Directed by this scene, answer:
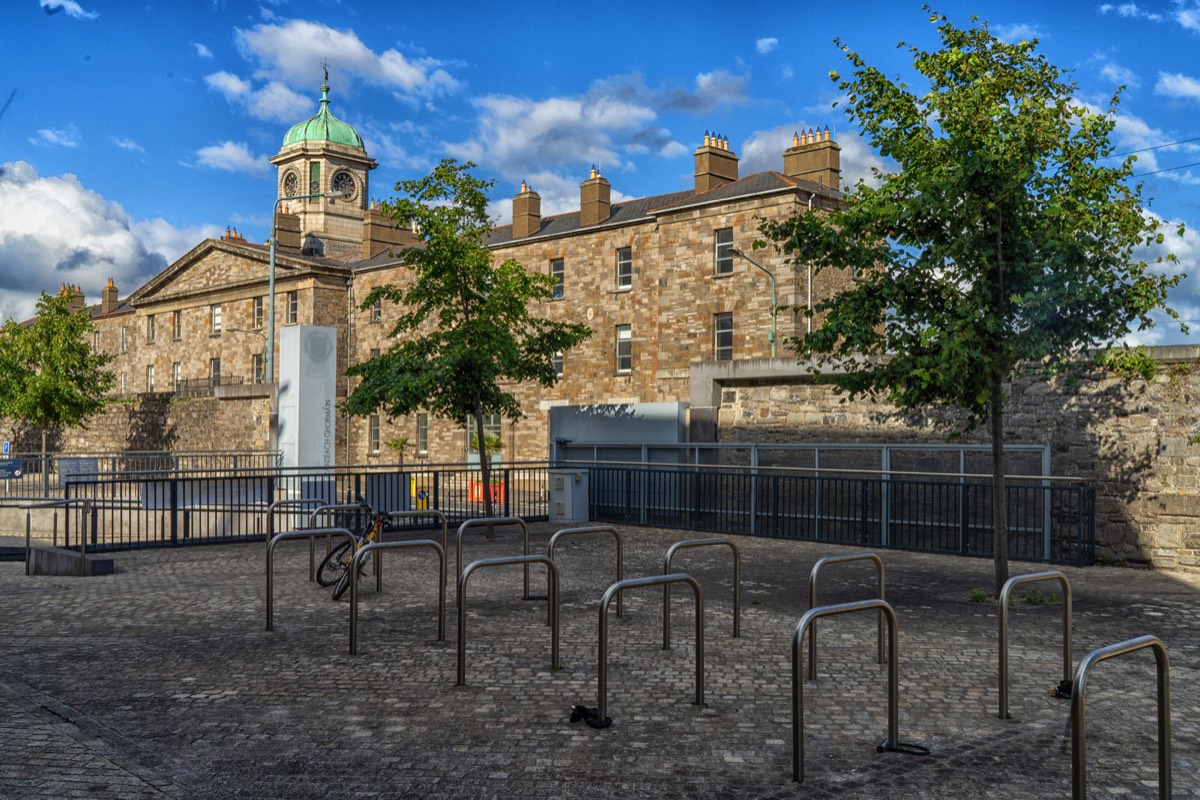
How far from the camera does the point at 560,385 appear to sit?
42.5 metres

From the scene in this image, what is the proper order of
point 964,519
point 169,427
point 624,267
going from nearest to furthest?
point 964,519
point 624,267
point 169,427

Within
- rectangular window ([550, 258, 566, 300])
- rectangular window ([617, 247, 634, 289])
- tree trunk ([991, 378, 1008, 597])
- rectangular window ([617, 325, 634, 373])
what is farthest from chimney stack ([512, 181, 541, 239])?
tree trunk ([991, 378, 1008, 597])

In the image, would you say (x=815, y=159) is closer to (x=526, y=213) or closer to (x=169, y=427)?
(x=526, y=213)

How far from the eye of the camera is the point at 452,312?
18516 mm

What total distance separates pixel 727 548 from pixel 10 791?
39.6 ft

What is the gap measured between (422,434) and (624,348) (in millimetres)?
11967

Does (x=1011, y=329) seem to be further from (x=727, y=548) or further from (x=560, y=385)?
(x=560, y=385)

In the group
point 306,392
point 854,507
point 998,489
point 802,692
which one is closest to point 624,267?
point 306,392

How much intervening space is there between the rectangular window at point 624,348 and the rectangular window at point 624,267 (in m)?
1.67

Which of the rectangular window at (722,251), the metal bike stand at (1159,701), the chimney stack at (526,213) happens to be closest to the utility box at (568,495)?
the metal bike stand at (1159,701)

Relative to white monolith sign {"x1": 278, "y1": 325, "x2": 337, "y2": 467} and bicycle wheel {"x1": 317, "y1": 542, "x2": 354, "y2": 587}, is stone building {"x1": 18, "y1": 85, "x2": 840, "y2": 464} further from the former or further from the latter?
bicycle wheel {"x1": 317, "y1": 542, "x2": 354, "y2": 587}

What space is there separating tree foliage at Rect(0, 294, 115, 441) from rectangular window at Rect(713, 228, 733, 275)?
2694cm

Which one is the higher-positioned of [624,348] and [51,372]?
[624,348]

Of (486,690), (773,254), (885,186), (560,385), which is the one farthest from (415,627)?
(560,385)
